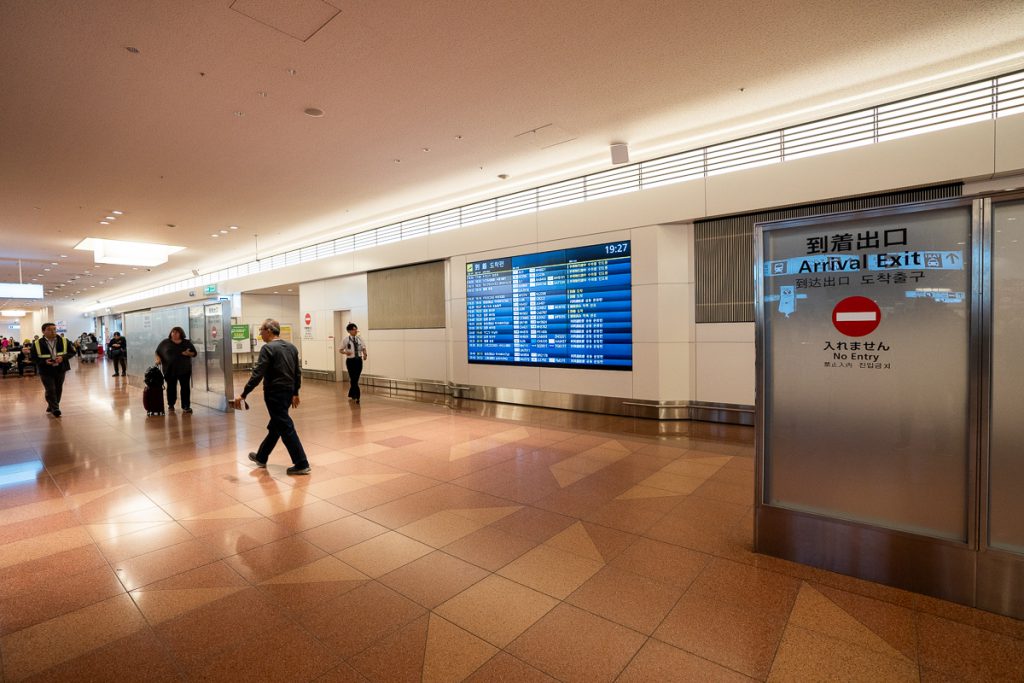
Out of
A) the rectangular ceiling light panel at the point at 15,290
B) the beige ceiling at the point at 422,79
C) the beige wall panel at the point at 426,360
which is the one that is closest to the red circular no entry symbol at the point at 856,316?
the beige ceiling at the point at 422,79

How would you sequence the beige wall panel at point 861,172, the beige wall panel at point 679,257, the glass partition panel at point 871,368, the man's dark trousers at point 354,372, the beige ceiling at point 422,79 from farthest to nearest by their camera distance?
the man's dark trousers at point 354,372 → the beige wall panel at point 679,257 → the beige wall panel at point 861,172 → the beige ceiling at point 422,79 → the glass partition panel at point 871,368

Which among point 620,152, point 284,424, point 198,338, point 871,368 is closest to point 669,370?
point 620,152

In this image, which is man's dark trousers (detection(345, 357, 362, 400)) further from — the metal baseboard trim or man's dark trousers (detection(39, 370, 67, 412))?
man's dark trousers (detection(39, 370, 67, 412))

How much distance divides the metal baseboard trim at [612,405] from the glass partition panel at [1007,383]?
560 cm

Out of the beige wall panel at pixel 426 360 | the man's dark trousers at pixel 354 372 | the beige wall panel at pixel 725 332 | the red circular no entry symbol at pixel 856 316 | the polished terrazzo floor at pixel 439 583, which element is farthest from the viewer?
the beige wall panel at pixel 426 360

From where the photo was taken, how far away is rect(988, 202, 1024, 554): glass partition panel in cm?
294

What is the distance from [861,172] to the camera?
279 inches

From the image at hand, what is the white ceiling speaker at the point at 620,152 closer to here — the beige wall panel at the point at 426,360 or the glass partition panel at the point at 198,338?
the beige wall panel at the point at 426,360

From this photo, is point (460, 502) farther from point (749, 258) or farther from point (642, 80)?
point (749, 258)

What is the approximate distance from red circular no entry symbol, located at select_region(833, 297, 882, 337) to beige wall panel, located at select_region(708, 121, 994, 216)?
189 inches

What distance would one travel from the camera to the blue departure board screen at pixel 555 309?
31.8ft

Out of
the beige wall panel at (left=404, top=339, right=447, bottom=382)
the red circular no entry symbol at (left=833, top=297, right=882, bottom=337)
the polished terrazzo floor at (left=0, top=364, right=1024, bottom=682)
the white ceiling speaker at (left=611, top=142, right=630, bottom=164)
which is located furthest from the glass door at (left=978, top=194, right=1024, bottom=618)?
the beige wall panel at (left=404, top=339, right=447, bottom=382)

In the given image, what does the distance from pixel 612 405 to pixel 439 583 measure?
22.5 ft

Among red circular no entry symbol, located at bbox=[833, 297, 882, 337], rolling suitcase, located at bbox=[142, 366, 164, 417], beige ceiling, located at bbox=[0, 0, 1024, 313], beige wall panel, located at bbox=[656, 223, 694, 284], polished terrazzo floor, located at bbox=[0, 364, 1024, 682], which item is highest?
A: beige ceiling, located at bbox=[0, 0, 1024, 313]
